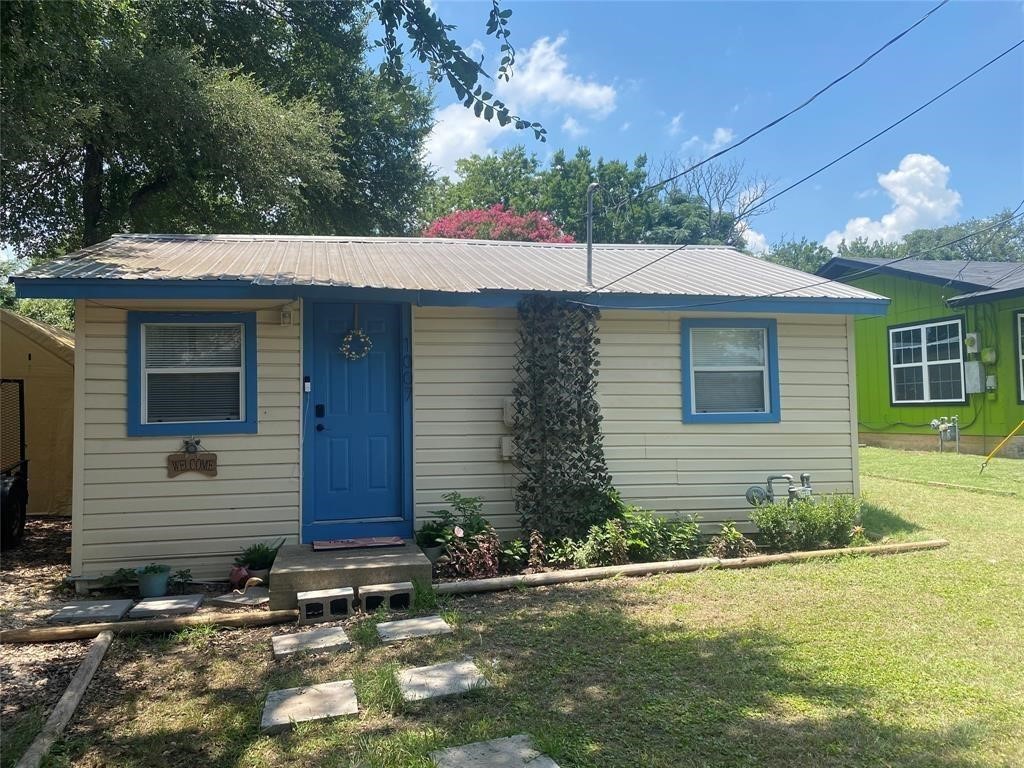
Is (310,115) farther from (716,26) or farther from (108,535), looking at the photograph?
(108,535)

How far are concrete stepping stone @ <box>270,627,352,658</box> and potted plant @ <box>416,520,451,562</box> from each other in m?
1.50

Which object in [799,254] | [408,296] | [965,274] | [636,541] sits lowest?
[636,541]

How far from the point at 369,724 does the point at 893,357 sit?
51.2 ft

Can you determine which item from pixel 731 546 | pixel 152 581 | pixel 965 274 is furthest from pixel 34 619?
pixel 965 274

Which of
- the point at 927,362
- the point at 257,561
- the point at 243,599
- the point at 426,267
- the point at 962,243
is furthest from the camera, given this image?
the point at 962,243

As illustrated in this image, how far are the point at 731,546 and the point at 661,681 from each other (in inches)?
120

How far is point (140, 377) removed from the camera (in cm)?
589

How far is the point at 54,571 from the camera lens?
6430 millimetres

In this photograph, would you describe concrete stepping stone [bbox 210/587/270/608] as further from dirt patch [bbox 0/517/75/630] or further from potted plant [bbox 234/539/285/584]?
dirt patch [bbox 0/517/75/630]

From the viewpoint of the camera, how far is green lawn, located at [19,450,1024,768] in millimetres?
2875

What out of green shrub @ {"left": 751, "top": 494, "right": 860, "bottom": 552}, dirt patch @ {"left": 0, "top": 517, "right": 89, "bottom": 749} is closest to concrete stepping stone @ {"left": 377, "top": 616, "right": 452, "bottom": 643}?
dirt patch @ {"left": 0, "top": 517, "right": 89, "bottom": 749}

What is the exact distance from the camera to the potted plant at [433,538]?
5949 mm

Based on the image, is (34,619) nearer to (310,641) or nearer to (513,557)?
(310,641)

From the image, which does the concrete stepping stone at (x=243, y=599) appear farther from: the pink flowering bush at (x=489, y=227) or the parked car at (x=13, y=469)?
the pink flowering bush at (x=489, y=227)
